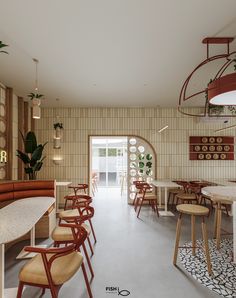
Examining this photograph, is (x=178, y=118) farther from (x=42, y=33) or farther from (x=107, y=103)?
(x=42, y=33)

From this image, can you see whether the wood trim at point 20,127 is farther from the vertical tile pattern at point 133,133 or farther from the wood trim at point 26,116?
the vertical tile pattern at point 133,133

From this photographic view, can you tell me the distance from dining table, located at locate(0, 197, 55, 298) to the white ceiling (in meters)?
2.33

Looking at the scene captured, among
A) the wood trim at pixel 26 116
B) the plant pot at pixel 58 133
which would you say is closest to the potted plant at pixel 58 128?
the plant pot at pixel 58 133

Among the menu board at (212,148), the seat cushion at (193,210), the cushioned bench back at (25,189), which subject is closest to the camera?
the seat cushion at (193,210)

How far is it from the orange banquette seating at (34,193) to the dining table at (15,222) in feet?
2.92

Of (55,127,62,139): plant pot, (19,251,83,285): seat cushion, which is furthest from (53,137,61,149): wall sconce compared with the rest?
(19,251,83,285): seat cushion

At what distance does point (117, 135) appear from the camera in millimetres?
6340

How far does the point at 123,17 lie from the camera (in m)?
2.28

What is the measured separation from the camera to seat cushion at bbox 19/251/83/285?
5.17 feet

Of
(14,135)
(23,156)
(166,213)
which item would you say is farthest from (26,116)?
(166,213)

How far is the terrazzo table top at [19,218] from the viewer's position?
5.58 feet

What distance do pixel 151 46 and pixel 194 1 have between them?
35.8 inches

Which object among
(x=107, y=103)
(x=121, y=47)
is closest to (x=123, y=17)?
(x=121, y=47)

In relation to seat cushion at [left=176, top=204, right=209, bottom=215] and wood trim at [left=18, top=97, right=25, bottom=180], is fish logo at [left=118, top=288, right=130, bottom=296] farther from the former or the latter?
wood trim at [left=18, top=97, right=25, bottom=180]
